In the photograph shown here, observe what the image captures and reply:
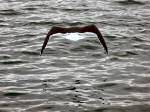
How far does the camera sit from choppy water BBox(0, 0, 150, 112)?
12062mm

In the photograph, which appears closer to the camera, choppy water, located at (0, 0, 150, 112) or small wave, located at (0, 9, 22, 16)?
choppy water, located at (0, 0, 150, 112)

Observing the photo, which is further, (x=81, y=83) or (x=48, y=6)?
(x=48, y=6)

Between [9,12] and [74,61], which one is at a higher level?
[74,61]

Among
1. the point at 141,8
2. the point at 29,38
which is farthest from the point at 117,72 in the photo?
the point at 141,8

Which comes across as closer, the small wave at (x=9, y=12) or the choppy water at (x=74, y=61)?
the choppy water at (x=74, y=61)

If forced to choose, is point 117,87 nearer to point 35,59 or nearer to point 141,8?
point 35,59

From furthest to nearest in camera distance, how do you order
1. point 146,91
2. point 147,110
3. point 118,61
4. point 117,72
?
point 118,61 < point 117,72 < point 146,91 < point 147,110

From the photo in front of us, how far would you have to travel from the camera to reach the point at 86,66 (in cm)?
1423

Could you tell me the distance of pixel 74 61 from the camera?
14.6 metres

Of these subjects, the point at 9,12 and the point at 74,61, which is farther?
the point at 9,12

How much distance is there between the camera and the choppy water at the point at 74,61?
1206cm

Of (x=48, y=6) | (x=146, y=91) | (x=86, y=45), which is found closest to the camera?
(x=146, y=91)

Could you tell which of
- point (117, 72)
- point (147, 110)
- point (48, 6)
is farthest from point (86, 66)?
point (48, 6)

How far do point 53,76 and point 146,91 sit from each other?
8.22 ft
